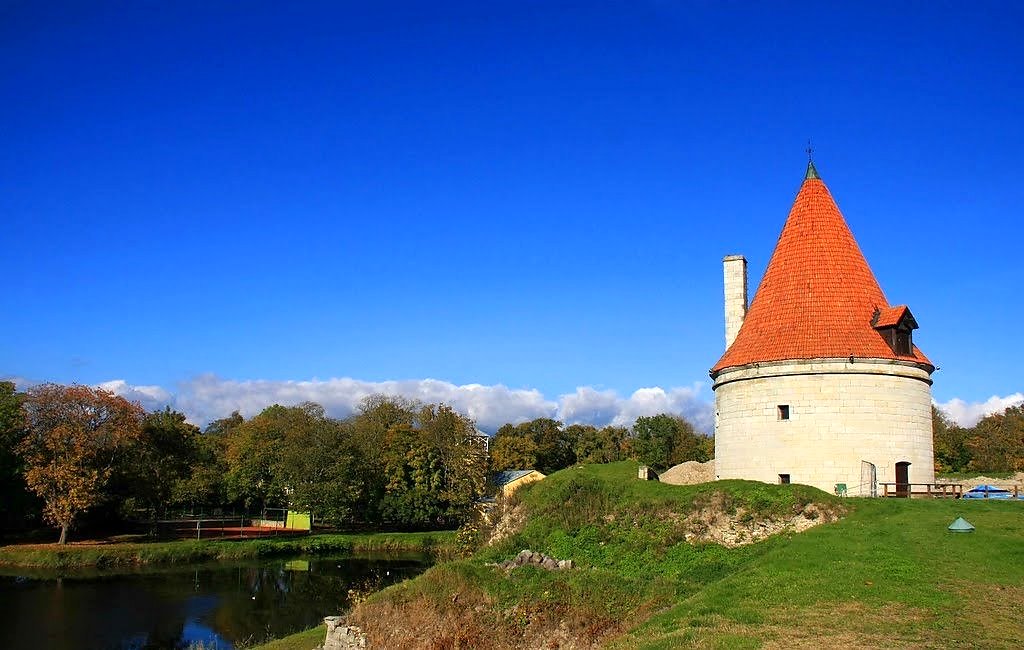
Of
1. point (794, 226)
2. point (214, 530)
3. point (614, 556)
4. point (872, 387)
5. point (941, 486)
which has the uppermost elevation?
point (794, 226)

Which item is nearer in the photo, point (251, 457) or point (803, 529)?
point (803, 529)

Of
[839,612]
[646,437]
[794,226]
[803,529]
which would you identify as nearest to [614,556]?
[803,529]

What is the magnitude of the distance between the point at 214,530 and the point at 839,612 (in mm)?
41220

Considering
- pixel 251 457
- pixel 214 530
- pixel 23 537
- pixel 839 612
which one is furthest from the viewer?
pixel 251 457

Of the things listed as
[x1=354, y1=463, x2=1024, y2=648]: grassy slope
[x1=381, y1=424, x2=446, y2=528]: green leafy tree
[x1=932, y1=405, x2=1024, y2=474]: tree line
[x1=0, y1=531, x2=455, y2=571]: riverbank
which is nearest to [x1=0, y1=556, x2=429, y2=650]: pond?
[x1=0, y1=531, x2=455, y2=571]: riverbank

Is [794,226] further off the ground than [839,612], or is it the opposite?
[794,226]

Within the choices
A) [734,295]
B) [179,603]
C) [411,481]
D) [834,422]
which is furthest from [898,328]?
[411,481]

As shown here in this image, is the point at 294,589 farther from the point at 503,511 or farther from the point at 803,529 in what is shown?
the point at 803,529

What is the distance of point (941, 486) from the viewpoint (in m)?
19.7

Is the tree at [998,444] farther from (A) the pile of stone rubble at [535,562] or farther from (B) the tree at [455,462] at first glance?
(A) the pile of stone rubble at [535,562]

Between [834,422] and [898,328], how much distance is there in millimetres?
3255

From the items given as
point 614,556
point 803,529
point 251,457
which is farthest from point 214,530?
point 803,529

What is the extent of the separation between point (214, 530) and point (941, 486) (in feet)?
126

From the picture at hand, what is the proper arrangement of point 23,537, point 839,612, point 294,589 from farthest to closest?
point 23,537, point 294,589, point 839,612
